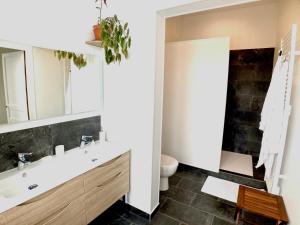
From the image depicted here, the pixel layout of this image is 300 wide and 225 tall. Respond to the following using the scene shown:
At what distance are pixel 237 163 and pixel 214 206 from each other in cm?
131

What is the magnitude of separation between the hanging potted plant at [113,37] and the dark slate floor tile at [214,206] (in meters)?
1.94

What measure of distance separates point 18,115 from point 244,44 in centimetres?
379

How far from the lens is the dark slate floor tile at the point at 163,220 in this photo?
6.31ft

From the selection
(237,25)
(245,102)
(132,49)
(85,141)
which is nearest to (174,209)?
(85,141)

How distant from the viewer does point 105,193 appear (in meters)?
1.72

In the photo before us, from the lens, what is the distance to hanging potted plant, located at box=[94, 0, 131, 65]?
1680mm

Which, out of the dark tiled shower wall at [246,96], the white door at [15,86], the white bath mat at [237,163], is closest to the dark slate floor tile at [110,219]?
the white door at [15,86]

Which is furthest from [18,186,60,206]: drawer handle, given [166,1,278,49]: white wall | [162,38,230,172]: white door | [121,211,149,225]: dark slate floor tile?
[166,1,278,49]: white wall

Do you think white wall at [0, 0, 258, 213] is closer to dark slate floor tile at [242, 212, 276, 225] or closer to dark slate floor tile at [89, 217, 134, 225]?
dark slate floor tile at [89, 217, 134, 225]

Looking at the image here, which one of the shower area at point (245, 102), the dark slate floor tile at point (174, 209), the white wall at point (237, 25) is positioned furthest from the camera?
the shower area at point (245, 102)

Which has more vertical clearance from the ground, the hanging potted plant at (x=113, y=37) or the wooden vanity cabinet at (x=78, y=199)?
the hanging potted plant at (x=113, y=37)

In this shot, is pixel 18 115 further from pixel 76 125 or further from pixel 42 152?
pixel 76 125

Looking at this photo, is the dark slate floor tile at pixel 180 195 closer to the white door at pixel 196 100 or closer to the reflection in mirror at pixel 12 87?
the white door at pixel 196 100

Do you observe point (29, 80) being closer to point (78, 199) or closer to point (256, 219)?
point (78, 199)
